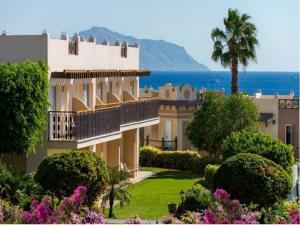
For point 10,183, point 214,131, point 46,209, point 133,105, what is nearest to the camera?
point 46,209

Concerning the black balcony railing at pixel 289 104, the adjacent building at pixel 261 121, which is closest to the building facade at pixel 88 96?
the adjacent building at pixel 261 121

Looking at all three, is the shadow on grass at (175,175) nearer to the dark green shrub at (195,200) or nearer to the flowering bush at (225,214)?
the dark green shrub at (195,200)

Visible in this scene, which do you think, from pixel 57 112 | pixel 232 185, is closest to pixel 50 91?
pixel 57 112

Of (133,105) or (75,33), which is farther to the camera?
(133,105)

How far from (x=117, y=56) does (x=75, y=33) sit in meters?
5.60

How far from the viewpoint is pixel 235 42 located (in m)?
49.1

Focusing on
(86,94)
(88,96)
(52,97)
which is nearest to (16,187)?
(52,97)

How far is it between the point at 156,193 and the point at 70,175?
352 inches

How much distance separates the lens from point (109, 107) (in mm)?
34312

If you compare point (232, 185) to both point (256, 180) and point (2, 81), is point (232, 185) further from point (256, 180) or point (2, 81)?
point (2, 81)

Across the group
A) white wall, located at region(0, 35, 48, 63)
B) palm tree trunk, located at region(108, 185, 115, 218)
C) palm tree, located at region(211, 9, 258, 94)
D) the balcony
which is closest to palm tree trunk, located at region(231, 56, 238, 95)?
palm tree, located at region(211, 9, 258, 94)

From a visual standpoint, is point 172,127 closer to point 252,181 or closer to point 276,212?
point 252,181

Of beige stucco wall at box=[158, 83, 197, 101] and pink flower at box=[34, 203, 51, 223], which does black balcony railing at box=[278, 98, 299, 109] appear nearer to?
beige stucco wall at box=[158, 83, 197, 101]

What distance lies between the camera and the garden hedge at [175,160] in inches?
1617
